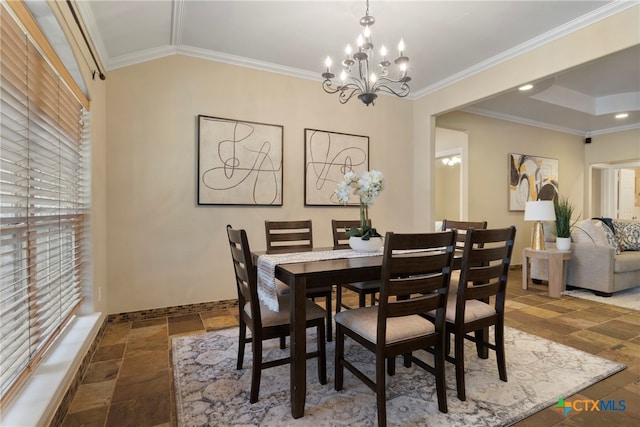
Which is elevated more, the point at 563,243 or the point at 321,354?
the point at 563,243

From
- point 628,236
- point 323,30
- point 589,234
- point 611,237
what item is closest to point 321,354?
point 323,30

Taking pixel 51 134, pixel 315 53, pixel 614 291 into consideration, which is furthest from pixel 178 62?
pixel 614 291

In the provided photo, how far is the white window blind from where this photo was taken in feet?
4.42

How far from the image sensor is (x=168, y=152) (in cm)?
316

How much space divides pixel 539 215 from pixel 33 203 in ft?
16.1

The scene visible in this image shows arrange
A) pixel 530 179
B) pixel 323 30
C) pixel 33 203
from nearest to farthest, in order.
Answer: pixel 33 203, pixel 323 30, pixel 530 179

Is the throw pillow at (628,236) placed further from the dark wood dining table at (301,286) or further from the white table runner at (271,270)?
the dark wood dining table at (301,286)

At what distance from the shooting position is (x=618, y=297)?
3863mm

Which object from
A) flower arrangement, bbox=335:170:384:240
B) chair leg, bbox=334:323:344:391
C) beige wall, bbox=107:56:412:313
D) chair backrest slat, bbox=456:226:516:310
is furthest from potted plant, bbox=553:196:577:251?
chair leg, bbox=334:323:344:391

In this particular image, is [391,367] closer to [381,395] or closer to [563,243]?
[381,395]

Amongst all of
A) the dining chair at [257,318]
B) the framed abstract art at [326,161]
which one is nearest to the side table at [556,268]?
the framed abstract art at [326,161]

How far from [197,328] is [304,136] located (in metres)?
2.33

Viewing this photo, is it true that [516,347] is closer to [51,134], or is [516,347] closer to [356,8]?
[356,8]

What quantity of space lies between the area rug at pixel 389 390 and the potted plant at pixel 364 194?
807 mm
